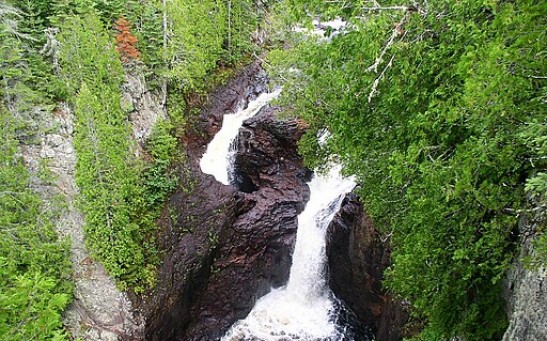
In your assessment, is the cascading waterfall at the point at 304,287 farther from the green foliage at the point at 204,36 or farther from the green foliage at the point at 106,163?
the green foliage at the point at 106,163

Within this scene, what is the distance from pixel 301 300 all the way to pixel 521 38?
46.1 feet

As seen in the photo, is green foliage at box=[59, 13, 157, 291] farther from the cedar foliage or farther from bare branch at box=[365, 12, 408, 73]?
bare branch at box=[365, 12, 408, 73]

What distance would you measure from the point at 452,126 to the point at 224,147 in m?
13.7

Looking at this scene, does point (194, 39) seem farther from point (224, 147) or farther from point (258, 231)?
point (258, 231)

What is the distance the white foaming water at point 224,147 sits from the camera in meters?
17.2

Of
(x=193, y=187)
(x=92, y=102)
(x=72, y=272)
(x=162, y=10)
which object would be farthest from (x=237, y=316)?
(x=162, y=10)

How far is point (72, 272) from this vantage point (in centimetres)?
1188

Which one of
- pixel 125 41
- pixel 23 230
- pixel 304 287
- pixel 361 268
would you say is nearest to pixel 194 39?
pixel 125 41

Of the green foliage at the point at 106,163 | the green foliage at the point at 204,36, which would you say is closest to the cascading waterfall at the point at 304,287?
the green foliage at the point at 204,36

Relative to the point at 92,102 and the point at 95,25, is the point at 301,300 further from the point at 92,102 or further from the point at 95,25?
the point at 95,25

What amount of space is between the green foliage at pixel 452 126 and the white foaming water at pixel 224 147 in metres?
10.7

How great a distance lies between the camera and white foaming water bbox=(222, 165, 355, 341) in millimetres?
14930

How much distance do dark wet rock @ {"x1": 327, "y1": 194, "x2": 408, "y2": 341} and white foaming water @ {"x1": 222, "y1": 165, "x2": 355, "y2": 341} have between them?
585 mm

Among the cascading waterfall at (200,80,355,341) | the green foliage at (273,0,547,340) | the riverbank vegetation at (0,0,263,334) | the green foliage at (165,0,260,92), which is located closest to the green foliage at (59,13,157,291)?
the riverbank vegetation at (0,0,263,334)
